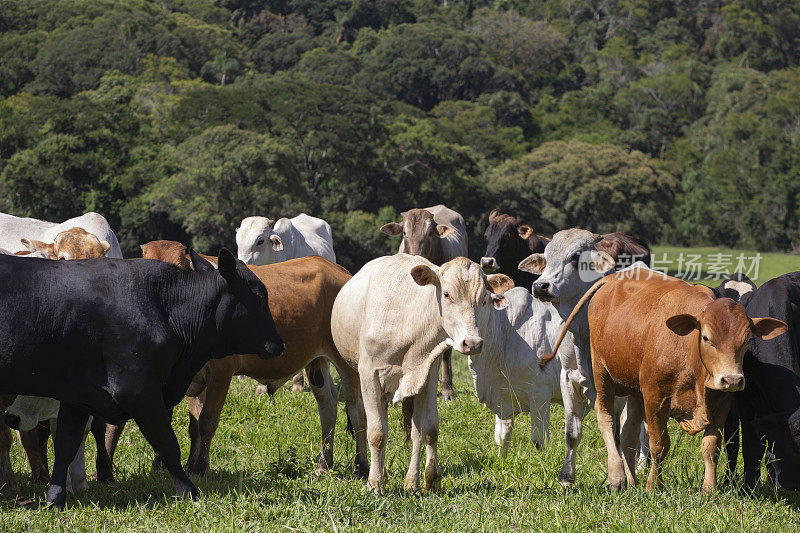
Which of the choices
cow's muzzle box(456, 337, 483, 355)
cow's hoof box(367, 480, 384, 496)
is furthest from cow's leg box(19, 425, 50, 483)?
cow's muzzle box(456, 337, 483, 355)

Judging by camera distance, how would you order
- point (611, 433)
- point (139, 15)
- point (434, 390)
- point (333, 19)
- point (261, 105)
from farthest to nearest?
point (333, 19), point (139, 15), point (261, 105), point (611, 433), point (434, 390)

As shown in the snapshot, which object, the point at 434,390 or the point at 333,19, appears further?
the point at 333,19

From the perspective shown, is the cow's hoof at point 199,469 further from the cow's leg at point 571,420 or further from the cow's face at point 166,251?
the cow's leg at point 571,420

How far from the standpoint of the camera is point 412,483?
6.27 meters

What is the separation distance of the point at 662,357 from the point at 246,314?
280 cm

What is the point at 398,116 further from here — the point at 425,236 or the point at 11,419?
the point at 11,419

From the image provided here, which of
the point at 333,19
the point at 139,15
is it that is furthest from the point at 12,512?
the point at 333,19

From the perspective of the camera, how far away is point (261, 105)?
4000 cm

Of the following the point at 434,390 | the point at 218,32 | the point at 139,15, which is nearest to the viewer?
the point at 434,390

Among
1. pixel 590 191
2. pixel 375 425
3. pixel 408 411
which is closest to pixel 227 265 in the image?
pixel 375 425

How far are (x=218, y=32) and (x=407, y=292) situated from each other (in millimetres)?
62306

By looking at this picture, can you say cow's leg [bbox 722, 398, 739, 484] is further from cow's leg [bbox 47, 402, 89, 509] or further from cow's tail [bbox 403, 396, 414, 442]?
cow's leg [bbox 47, 402, 89, 509]

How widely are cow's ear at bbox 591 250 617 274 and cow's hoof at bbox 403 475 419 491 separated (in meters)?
2.57

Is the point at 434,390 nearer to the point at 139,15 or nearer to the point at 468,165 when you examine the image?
the point at 468,165
